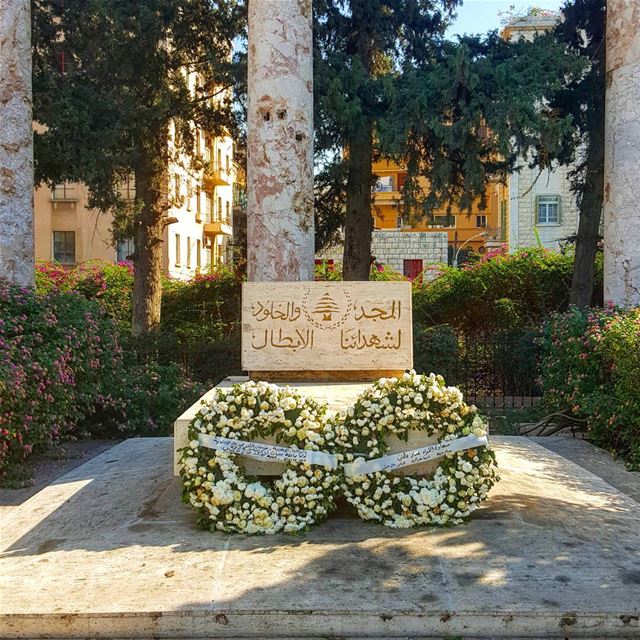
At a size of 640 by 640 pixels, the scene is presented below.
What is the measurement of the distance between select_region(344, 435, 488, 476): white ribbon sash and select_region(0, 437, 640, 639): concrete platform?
0.36m

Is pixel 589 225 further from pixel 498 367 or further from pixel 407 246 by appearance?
pixel 407 246

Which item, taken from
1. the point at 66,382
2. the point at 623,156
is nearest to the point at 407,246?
the point at 623,156

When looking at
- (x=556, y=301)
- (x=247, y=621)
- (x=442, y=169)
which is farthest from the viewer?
(x=556, y=301)

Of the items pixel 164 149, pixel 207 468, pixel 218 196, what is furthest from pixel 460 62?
pixel 218 196

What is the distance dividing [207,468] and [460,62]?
9.08 metres

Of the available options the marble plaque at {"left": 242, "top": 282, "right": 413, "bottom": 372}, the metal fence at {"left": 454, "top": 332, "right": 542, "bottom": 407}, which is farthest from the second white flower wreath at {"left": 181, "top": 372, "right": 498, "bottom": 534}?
the metal fence at {"left": 454, "top": 332, "right": 542, "bottom": 407}

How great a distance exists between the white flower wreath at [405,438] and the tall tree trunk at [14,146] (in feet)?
22.0

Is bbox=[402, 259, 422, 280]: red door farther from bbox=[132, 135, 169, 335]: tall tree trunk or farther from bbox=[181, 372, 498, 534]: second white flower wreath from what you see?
bbox=[181, 372, 498, 534]: second white flower wreath

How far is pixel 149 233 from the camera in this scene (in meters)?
16.0

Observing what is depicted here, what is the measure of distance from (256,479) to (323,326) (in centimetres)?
230

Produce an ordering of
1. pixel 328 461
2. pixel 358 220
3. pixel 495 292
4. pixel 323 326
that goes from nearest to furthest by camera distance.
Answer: pixel 328 461 < pixel 323 326 < pixel 358 220 < pixel 495 292

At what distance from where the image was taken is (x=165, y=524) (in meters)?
5.26

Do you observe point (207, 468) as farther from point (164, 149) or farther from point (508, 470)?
point (164, 149)

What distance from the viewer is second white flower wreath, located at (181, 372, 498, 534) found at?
5.08 meters
